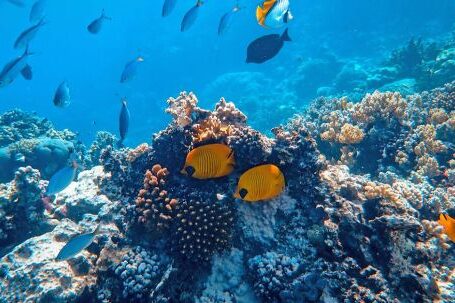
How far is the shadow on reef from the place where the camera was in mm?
3260

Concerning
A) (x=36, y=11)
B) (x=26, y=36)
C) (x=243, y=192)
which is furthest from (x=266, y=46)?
(x=36, y=11)

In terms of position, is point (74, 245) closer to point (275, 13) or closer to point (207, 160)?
point (207, 160)

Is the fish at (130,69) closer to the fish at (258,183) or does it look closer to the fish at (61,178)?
the fish at (61,178)

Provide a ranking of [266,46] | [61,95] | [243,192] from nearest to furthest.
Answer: [243,192]
[266,46]
[61,95]

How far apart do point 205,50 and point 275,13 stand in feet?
119

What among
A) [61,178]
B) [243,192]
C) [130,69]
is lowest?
[243,192]

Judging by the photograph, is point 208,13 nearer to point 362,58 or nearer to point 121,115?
point 362,58

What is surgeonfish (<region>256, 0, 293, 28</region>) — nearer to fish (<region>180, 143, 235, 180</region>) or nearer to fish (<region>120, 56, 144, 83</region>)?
fish (<region>180, 143, 235, 180</region>)

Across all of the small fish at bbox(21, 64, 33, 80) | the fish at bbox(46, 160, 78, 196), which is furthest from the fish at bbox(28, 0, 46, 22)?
the fish at bbox(46, 160, 78, 196)

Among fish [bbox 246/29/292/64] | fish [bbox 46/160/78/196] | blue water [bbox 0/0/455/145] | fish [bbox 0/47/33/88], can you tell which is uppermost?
blue water [bbox 0/0/455/145]

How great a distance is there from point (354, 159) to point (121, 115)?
16.0 ft

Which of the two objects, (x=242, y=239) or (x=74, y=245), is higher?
(x=74, y=245)

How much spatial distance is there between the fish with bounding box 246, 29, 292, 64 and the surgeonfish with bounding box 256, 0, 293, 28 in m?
0.28

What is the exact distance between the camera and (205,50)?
39062 mm
